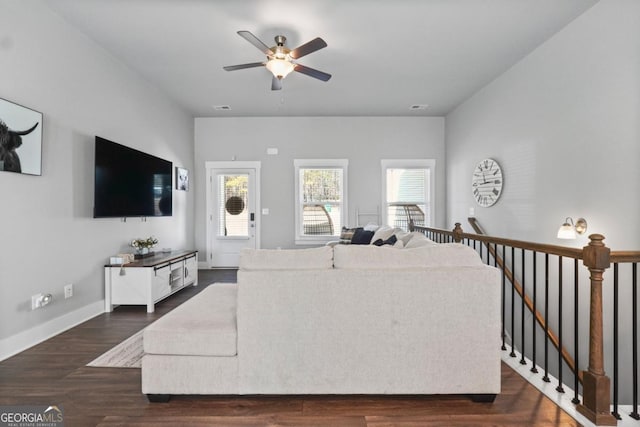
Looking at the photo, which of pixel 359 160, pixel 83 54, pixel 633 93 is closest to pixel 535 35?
pixel 633 93

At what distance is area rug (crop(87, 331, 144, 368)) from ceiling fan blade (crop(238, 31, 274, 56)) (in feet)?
8.71

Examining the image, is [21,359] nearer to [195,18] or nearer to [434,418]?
[434,418]

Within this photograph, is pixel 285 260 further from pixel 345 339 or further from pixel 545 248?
pixel 545 248

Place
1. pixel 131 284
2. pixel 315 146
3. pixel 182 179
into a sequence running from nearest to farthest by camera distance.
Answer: pixel 131 284
pixel 182 179
pixel 315 146

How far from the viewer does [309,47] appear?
2863 millimetres

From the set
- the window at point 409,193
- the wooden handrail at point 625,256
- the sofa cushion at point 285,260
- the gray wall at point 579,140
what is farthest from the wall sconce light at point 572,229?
the window at point 409,193

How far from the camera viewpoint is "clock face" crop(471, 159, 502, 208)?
4.29m

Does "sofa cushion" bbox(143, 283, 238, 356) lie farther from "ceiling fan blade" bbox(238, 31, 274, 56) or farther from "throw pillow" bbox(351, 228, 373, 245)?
"throw pillow" bbox(351, 228, 373, 245)

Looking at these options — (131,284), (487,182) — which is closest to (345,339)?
(131,284)

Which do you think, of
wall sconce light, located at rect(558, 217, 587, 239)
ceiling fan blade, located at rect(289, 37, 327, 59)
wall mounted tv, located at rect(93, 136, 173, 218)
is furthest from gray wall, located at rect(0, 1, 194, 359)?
wall sconce light, located at rect(558, 217, 587, 239)

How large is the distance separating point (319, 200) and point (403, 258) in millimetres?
4293

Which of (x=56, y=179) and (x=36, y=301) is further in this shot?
(x=56, y=179)

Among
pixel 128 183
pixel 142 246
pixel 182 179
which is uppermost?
pixel 182 179

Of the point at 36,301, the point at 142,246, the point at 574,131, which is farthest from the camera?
the point at 142,246
